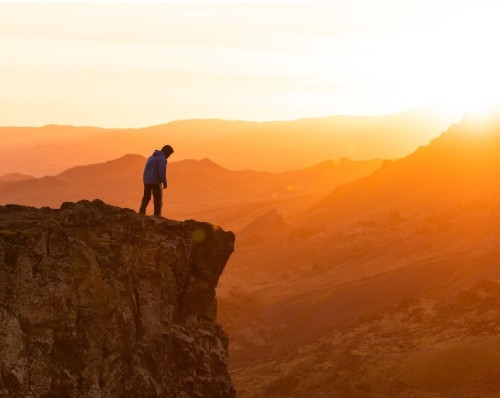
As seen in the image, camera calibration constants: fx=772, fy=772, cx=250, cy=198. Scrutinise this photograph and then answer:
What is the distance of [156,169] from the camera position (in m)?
22.7

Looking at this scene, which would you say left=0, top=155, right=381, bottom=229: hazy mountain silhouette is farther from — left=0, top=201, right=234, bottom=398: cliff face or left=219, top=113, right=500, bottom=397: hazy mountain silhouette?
left=0, top=201, right=234, bottom=398: cliff face

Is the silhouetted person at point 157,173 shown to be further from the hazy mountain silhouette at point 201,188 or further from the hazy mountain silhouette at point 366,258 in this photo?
the hazy mountain silhouette at point 201,188

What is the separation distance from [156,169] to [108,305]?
17.7ft

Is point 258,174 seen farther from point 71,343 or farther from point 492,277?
point 71,343

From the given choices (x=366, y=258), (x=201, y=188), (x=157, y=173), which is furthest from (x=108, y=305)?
(x=201, y=188)

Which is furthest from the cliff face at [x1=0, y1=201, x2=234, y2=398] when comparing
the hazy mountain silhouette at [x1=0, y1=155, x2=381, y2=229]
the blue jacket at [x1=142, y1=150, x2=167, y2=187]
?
A: the hazy mountain silhouette at [x1=0, y1=155, x2=381, y2=229]

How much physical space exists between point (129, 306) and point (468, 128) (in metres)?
103

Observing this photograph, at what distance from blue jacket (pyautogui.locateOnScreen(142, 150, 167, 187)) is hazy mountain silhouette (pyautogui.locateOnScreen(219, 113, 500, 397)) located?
18.1 m

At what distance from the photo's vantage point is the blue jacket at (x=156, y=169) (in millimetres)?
22625

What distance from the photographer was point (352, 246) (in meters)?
83.8

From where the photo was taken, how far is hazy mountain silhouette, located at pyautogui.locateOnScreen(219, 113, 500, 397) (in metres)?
55.4

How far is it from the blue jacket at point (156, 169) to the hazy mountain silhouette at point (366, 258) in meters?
18.1

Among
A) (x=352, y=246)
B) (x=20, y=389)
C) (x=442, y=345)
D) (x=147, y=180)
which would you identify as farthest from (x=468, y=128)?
(x=20, y=389)

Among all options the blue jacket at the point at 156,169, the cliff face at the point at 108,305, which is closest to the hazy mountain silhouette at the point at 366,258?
the cliff face at the point at 108,305
